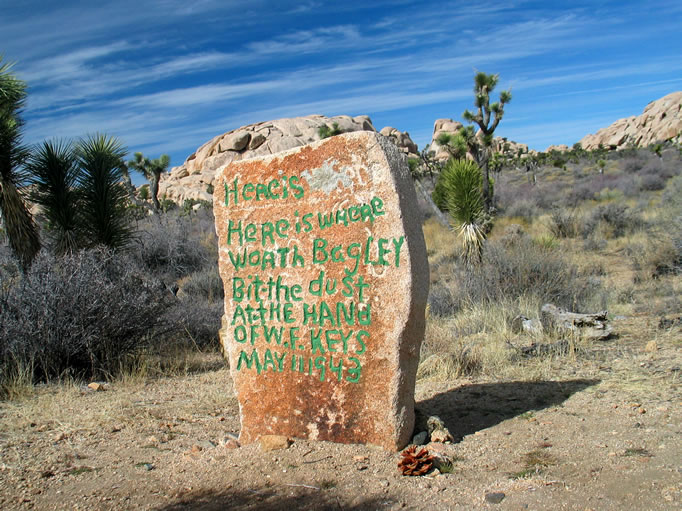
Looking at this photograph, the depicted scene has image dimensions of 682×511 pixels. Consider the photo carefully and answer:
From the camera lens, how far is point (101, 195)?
1016 centimetres

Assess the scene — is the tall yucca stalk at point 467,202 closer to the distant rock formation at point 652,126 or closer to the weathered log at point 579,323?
the weathered log at point 579,323

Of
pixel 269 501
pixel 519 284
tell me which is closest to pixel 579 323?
pixel 519 284

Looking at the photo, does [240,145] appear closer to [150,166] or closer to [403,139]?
[150,166]

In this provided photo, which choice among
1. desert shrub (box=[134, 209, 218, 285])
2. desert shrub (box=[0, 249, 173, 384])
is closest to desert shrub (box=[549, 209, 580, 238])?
desert shrub (box=[134, 209, 218, 285])

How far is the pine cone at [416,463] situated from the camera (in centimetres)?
391

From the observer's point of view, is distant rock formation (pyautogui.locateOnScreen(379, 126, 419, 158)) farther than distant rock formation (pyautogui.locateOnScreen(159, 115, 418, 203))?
Yes

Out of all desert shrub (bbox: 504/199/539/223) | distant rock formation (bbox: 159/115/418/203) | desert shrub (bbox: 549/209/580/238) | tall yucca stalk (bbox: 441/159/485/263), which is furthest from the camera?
distant rock formation (bbox: 159/115/418/203)

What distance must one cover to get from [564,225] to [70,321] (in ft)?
44.2

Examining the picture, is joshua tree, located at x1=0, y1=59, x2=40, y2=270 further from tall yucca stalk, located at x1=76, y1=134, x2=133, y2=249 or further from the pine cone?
the pine cone

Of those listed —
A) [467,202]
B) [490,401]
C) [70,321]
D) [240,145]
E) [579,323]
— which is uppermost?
[240,145]

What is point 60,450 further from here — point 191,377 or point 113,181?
point 113,181

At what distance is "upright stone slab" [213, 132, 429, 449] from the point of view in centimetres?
430

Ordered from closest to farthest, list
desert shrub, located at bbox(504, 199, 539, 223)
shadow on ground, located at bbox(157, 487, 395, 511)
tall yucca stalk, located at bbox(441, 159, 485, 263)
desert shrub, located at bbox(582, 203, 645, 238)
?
1. shadow on ground, located at bbox(157, 487, 395, 511)
2. tall yucca stalk, located at bbox(441, 159, 485, 263)
3. desert shrub, located at bbox(582, 203, 645, 238)
4. desert shrub, located at bbox(504, 199, 539, 223)

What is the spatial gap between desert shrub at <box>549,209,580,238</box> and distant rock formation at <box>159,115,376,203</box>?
35.0 metres
